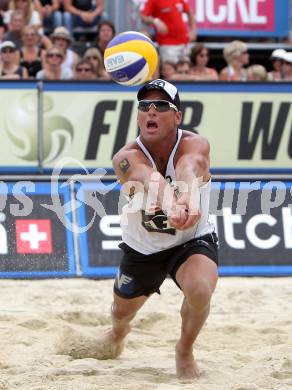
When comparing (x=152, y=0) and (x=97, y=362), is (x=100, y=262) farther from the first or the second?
(x=152, y=0)

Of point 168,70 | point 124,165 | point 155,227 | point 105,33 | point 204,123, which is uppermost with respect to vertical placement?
point 124,165

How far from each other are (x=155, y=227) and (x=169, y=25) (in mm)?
7453

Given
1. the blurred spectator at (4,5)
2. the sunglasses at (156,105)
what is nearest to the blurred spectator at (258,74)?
the blurred spectator at (4,5)

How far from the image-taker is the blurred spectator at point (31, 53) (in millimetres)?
11680

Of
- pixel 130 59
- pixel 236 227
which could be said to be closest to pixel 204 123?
pixel 236 227

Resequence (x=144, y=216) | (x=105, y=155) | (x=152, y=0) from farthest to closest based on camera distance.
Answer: (x=152, y=0) < (x=105, y=155) < (x=144, y=216)

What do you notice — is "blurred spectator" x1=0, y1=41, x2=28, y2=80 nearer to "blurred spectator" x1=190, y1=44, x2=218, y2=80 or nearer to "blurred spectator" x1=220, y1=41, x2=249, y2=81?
"blurred spectator" x1=190, y1=44, x2=218, y2=80

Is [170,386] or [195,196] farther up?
[195,196]

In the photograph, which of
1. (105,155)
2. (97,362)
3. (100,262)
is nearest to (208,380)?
(97,362)

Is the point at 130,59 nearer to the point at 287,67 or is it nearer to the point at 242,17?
the point at 287,67

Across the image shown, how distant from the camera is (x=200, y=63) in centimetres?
1214

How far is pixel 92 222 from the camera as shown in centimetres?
859

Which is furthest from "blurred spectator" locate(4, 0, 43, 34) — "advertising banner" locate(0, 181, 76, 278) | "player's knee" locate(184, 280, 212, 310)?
"player's knee" locate(184, 280, 212, 310)

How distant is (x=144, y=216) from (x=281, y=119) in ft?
19.7
